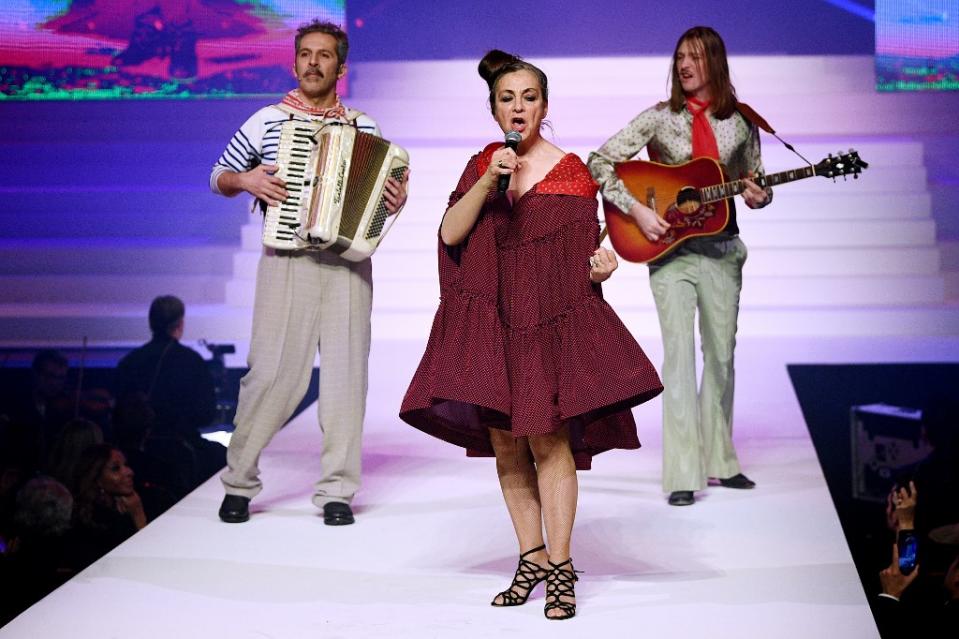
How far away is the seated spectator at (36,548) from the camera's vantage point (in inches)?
144

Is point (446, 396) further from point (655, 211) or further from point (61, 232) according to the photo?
point (61, 232)

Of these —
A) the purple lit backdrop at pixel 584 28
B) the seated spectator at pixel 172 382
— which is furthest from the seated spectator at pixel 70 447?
the purple lit backdrop at pixel 584 28

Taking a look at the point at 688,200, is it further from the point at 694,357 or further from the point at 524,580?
the point at 524,580

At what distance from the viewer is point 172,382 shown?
6.14 m

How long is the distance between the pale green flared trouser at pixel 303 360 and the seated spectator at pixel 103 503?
1.08ft

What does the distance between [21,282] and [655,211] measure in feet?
15.9

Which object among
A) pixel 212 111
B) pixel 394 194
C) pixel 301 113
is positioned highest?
pixel 212 111

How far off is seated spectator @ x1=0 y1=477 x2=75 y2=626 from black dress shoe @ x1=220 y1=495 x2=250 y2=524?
1.50ft

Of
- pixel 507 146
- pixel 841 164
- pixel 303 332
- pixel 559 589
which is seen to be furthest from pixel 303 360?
pixel 841 164

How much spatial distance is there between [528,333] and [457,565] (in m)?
0.84

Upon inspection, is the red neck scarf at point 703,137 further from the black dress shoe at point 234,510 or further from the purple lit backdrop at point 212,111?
the purple lit backdrop at point 212,111

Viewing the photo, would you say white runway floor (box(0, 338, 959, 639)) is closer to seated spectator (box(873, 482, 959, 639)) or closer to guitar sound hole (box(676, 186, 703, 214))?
seated spectator (box(873, 482, 959, 639))

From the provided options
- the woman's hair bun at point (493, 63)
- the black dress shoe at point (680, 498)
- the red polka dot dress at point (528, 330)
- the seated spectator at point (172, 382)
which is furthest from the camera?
the seated spectator at point (172, 382)

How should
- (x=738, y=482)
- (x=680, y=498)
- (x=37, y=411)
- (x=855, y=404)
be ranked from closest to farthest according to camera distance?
(x=680, y=498) < (x=738, y=482) < (x=37, y=411) < (x=855, y=404)
